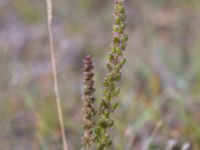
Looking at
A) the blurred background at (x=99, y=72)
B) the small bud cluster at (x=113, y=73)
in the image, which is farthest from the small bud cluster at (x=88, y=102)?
the blurred background at (x=99, y=72)

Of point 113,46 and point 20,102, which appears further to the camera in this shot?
point 20,102

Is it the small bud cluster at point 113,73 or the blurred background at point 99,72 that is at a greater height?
the blurred background at point 99,72

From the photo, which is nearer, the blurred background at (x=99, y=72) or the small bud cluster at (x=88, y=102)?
the small bud cluster at (x=88, y=102)

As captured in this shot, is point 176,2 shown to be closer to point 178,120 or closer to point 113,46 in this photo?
point 178,120

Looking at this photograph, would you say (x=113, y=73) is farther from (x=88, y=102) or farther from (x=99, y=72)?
(x=99, y=72)

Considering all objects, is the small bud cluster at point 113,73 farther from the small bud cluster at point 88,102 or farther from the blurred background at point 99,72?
the blurred background at point 99,72

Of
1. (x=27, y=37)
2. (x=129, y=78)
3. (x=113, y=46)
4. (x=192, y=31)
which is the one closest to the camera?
(x=113, y=46)

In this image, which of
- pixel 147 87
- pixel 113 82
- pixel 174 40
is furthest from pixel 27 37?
pixel 113 82
